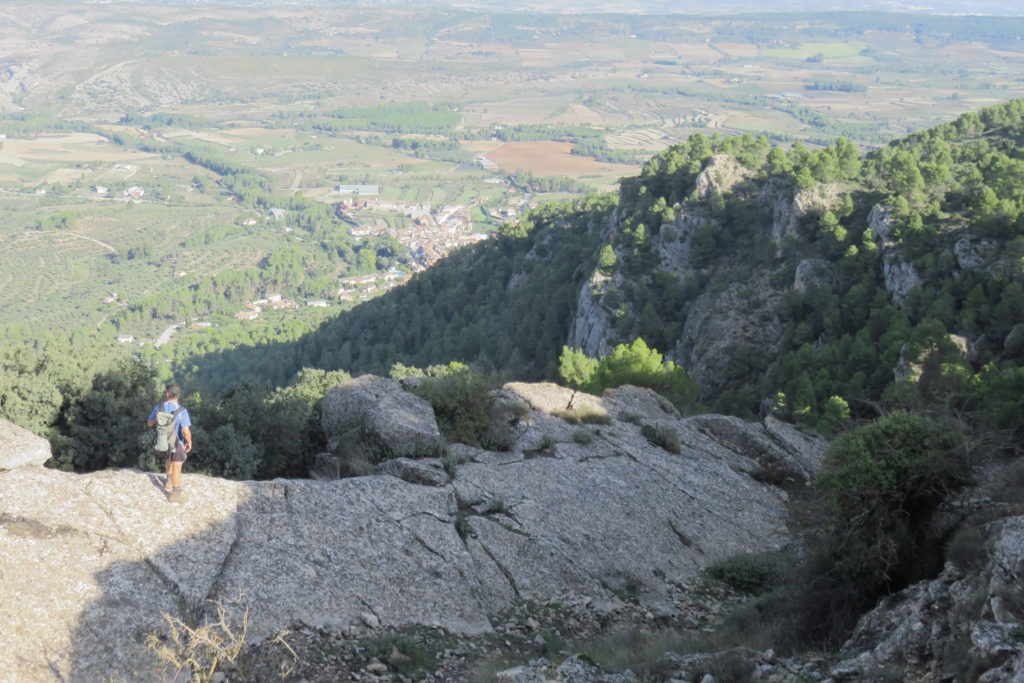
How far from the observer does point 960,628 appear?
8.59 metres

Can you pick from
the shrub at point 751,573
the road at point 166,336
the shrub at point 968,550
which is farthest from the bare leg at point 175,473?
the road at point 166,336

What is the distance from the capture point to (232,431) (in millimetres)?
16453

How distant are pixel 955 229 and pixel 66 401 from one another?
38356 millimetres

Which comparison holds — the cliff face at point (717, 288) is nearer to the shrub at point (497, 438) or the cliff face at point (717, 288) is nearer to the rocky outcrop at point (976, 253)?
the rocky outcrop at point (976, 253)

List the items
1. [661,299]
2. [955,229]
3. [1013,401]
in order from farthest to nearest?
[661,299] → [955,229] → [1013,401]

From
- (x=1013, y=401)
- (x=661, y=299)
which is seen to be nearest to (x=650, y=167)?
(x=661, y=299)

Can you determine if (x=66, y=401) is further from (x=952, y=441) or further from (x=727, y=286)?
(x=727, y=286)

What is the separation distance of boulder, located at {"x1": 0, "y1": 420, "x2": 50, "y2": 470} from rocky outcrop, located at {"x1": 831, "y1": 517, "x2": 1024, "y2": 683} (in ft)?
39.8

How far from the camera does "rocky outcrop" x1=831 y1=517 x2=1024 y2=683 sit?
7.77m

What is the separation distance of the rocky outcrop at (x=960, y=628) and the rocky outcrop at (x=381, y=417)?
9.36 m

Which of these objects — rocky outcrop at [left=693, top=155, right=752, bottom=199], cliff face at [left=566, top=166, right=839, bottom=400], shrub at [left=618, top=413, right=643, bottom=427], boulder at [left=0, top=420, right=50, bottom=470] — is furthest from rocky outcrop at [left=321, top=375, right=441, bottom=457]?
rocky outcrop at [left=693, top=155, right=752, bottom=199]

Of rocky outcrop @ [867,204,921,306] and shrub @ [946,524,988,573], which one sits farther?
rocky outcrop @ [867,204,921,306]

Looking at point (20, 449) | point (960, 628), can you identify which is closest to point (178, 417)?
point (20, 449)

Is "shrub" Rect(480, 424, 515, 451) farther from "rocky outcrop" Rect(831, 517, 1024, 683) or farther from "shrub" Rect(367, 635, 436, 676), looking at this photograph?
"rocky outcrop" Rect(831, 517, 1024, 683)
